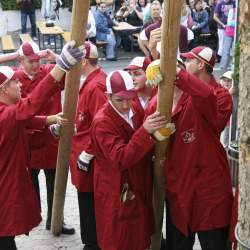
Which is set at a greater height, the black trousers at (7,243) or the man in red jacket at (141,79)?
the man in red jacket at (141,79)

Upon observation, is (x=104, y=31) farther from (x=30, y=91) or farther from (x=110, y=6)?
(x=30, y=91)

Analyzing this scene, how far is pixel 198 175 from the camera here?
4.56 metres

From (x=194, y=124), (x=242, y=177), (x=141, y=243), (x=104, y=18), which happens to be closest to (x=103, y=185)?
(x=141, y=243)

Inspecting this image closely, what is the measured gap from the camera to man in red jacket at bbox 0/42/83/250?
15.0 feet

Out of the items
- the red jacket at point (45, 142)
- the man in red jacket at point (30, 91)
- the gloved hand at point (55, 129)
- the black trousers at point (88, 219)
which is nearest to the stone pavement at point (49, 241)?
the black trousers at point (88, 219)

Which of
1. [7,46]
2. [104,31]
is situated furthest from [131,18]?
[7,46]

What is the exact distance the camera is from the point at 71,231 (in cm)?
630

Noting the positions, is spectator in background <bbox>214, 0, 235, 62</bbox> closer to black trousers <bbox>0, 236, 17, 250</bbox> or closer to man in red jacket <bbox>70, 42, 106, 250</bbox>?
man in red jacket <bbox>70, 42, 106, 250</bbox>

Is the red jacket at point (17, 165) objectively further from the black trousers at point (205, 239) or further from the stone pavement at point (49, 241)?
the black trousers at point (205, 239)

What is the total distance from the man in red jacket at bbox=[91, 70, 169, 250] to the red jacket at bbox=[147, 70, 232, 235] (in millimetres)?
245

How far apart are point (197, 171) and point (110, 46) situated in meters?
13.2

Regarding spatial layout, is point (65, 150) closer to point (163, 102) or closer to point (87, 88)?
point (87, 88)

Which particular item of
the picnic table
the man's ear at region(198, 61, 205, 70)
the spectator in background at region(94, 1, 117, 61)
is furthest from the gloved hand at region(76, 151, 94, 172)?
the spectator in background at region(94, 1, 117, 61)

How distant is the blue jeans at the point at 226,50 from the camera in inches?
612
